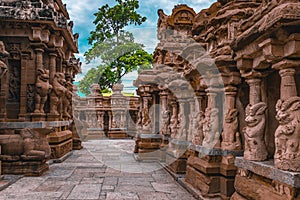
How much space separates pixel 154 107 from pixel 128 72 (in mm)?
16043

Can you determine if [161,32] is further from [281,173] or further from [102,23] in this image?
[102,23]

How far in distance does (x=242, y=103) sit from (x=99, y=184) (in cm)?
339

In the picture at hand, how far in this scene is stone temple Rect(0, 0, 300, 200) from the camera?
3217mm

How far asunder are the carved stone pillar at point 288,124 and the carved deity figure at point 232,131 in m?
1.51

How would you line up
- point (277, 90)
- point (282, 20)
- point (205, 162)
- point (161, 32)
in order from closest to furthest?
point (282, 20) < point (277, 90) < point (205, 162) < point (161, 32)

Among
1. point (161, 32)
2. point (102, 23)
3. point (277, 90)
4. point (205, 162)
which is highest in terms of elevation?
point (102, 23)

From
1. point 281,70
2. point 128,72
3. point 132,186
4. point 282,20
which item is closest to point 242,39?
point 281,70

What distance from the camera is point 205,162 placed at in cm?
512

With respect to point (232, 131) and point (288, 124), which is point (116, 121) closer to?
point (232, 131)

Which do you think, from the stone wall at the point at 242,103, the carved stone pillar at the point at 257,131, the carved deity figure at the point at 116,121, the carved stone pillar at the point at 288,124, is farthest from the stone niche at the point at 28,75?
the carved deity figure at the point at 116,121

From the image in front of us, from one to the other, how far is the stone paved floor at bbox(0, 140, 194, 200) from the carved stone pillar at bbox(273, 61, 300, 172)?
8.54 feet

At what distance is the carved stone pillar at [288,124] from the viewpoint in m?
3.05

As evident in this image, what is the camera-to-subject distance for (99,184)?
6.56 m

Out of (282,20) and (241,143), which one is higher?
(282,20)
